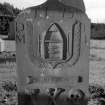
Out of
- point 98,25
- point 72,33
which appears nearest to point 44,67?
point 72,33

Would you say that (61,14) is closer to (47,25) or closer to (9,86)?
(47,25)

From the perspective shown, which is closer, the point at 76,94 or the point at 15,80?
the point at 76,94

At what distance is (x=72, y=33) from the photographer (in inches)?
130

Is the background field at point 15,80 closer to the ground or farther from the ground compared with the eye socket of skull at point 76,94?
closer to the ground

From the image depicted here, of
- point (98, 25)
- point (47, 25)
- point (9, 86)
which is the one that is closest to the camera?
point (47, 25)

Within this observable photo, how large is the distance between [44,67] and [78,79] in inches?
22.8

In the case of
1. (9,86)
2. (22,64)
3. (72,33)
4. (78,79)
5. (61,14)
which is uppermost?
(61,14)

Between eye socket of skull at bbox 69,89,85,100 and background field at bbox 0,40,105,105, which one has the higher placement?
eye socket of skull at bbox 69,89,85,100

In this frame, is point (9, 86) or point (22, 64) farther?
point (9, 86)

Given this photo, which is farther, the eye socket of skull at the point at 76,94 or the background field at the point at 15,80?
the background field at the point at 15,80

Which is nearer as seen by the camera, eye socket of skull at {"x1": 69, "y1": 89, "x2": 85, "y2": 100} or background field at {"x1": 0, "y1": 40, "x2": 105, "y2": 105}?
eye socket of skull at {"x1": 69, "y1": 89, "x2": 85, "y2": 100}

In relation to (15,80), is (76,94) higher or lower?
higher

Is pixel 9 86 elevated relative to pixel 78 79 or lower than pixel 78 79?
lower

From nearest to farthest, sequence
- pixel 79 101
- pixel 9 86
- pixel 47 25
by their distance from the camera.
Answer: pixel 47 25
pixel 79 101
pixel 9 86
